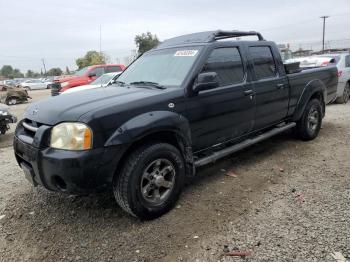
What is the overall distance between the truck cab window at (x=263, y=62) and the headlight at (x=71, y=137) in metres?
2.78

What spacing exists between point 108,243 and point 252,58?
3.16 meters

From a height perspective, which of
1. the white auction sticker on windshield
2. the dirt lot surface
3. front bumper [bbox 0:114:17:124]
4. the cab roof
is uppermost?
the cab roof

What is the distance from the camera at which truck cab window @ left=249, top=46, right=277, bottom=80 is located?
492 centimetres

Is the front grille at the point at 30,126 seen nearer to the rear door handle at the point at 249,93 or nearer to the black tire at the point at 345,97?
the rear door handle at the point at 249,93

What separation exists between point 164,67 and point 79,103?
130cm

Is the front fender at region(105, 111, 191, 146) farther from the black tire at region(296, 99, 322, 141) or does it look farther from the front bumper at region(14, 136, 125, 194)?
the black tire at region(296, 99, 322, 141)

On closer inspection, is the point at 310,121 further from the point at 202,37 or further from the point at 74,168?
the point at 74,168

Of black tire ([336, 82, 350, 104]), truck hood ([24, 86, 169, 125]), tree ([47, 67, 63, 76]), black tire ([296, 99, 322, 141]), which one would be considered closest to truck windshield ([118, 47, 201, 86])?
truck hood ([24, 86, 169, 125])

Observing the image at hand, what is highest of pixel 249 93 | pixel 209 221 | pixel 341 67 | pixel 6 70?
pixel 6 70

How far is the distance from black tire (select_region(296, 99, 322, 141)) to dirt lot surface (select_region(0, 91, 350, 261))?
1043 millimetres

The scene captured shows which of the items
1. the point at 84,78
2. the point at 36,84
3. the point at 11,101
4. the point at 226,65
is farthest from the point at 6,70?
the point at 226,65

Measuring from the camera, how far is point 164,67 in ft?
14.2

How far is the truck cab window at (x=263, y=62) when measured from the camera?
492 cm

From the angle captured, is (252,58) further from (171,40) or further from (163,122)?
(163,122)
